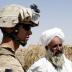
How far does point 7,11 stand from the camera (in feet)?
14.8

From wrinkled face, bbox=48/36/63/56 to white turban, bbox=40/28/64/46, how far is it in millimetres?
Result: 136

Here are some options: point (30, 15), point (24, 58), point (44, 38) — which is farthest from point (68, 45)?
point (30, 15)

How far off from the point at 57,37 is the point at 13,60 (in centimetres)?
434

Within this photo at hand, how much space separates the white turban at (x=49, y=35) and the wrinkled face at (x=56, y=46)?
14 centimetres

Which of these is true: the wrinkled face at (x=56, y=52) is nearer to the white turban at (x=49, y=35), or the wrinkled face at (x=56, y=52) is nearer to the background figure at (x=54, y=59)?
the background figure at (x=54, y=59)

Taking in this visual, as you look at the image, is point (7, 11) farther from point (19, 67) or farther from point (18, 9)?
point (19, 67)

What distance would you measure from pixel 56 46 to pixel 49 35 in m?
0.66

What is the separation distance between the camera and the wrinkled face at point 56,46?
26.0 ft

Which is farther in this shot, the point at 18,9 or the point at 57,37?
the point at 57,37

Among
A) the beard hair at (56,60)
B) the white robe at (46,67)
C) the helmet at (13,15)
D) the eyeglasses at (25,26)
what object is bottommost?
the white robe at (46,67)

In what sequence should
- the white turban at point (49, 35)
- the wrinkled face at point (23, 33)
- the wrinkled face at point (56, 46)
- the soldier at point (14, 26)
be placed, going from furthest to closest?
the white turban at point (49, 35) → the wrinkled face at point (56, 46) → the wrinkled face at point (23, 33) → the soldier at point (14, 26)

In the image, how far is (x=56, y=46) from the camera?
26.3 feet

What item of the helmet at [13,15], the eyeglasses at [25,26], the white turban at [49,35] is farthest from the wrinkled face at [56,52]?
the helmet at [13,15]

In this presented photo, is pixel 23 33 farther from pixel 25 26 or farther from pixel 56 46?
pixel 56 46
